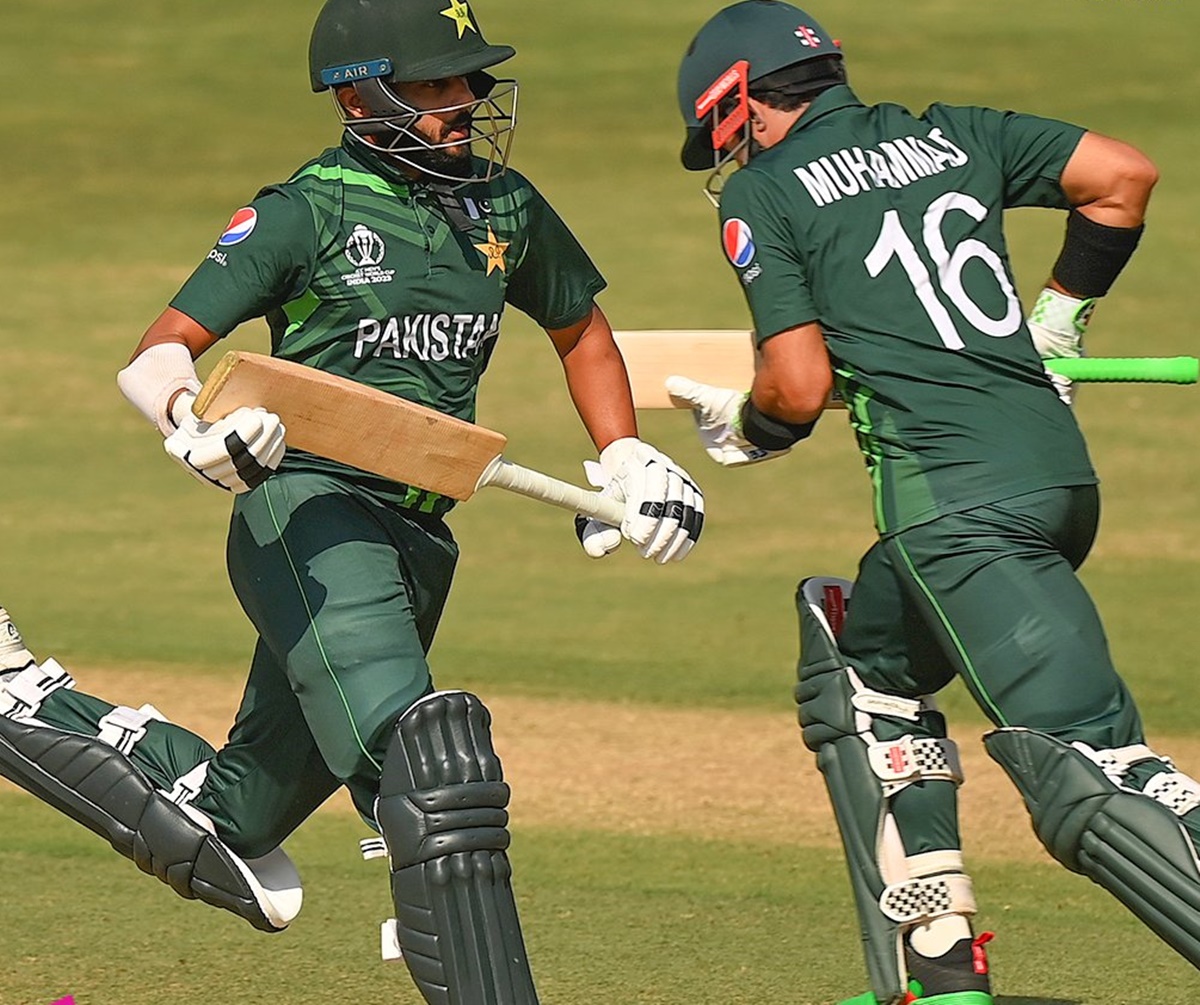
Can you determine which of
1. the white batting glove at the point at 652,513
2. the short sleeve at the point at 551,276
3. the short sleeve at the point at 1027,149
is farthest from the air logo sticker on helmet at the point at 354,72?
the short sleeve at the point at 1027,149

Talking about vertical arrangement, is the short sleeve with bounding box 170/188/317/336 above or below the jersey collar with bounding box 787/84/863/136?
below

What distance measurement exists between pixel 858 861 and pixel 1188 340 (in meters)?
8.11

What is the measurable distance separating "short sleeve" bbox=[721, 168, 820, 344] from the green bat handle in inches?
20.9

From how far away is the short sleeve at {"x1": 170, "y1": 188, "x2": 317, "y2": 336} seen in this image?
3436 mm

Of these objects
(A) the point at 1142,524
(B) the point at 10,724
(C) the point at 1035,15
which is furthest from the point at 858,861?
(C) the point at 1035,15

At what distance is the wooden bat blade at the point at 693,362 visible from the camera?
4316mm

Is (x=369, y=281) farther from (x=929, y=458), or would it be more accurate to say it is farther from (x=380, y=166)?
(x=929, y=458)

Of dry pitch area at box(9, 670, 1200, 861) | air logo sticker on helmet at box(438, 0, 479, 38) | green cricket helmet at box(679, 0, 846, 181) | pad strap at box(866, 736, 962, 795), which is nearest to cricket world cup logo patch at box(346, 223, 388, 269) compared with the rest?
air logo sticker on helmet at box(438, 0, 479, 38)

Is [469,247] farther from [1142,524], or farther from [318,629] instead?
[1142,524]

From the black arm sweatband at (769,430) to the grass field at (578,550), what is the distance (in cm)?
103

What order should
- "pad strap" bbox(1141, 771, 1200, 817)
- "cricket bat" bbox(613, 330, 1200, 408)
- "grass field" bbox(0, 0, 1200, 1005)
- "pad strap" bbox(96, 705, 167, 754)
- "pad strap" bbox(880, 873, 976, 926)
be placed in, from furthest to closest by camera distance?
"grass field" bbox(0, 0, 1200, 1005), "cricket bat" bbox(613, 330, 1200, 408), "pad strap" bbox(96, 705, 167, 754), "pad strap" bbox(880, 873, 976, 926), "pad strap" bbox(1141, 771, 1200, 817)

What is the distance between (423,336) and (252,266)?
0.31 meters

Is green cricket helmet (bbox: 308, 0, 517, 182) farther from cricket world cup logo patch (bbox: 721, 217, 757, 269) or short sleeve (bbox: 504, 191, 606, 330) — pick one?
cricket world cup logo patch (bbox: 721, 217, 757, 269)

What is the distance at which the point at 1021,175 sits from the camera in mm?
3748
